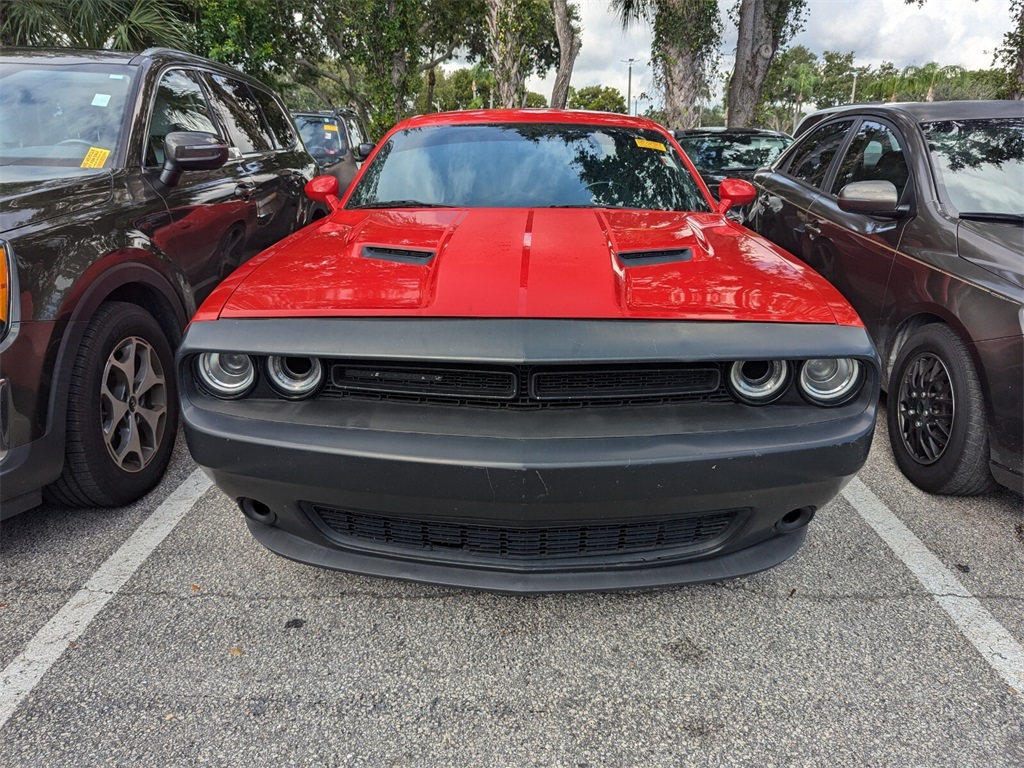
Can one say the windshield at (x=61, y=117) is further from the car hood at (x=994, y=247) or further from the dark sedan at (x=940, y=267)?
the car hood at (x=994, y=247)

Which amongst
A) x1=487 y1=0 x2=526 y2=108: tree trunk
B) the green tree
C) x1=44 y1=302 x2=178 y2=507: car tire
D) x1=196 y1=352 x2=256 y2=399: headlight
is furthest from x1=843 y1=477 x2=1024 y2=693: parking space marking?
the green tree

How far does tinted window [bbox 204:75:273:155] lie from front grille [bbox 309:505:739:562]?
3.30 metres

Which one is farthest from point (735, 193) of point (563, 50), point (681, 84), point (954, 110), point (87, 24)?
point (681, 84)

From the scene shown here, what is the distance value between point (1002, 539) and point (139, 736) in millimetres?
3166

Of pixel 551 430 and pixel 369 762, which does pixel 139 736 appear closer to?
pixel 369 762

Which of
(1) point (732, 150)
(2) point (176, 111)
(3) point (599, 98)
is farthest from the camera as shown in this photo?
(3) point (599, 98)

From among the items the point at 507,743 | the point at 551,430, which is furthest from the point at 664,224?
the point at 507,743

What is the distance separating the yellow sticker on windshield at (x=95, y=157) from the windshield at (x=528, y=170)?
3.58 ft

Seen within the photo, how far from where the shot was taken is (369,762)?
1.67 m

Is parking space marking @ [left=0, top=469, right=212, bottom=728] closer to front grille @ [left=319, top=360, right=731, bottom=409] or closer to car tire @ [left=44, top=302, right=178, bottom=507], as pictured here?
car tire @ [left=44, top=302, right=178, bottom=507]

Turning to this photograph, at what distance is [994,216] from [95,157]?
159 inches

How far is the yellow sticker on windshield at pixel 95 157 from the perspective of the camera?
2875mm

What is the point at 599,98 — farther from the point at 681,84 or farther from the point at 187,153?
the point at 187,153

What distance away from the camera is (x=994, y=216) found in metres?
2.93
